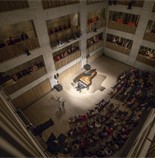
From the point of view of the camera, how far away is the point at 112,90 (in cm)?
1691

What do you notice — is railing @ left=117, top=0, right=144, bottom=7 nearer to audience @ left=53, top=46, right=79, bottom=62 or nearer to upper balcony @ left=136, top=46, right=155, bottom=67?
upper balcony @ left=136, top=46, right=155, bottom=67

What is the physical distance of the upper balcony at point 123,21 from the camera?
17327mm

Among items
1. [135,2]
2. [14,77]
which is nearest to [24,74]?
[14,77]

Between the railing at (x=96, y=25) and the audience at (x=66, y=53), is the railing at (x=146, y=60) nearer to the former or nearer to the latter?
the railing at (x=96, y=25)

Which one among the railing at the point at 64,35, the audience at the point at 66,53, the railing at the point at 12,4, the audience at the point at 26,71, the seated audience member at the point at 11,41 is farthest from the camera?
the audience at the point at 66,53

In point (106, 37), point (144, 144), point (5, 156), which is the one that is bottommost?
point (106, 37)

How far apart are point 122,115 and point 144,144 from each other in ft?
29.7

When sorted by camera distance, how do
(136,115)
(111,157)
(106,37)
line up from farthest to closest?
1. (106,37)
2. (136,115)
3. (111,157)

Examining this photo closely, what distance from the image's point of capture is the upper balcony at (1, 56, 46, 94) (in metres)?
12.6

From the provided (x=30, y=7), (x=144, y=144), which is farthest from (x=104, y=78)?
(x=144, y=144)

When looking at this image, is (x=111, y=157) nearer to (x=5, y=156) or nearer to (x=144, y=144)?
(x=144, y=144)

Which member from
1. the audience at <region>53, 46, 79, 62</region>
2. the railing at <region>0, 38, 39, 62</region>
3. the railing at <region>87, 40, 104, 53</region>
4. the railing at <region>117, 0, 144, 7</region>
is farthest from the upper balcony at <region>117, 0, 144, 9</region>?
the railing at <region>0, 38, 39, 62</region>

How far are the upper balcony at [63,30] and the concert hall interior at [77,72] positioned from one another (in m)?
0.10

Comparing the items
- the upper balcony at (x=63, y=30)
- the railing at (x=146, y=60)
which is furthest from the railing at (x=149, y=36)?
the upper balcony at (x=63, y=30)
